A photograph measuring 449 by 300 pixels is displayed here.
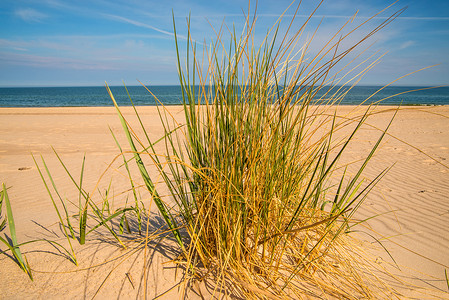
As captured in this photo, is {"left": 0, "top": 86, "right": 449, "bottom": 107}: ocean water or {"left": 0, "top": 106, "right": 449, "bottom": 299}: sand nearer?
{"left": 0, "top": 106, "right": 449, "bottom": 299}: sand

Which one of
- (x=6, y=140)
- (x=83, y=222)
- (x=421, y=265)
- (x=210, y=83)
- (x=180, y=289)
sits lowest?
(x=6, y=140)

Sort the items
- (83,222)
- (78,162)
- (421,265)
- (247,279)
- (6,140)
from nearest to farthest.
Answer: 1. (247,279)
2. (83,222)
3. (421,265)
4. (78,162)
5. (6,140)

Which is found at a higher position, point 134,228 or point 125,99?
point 134,228

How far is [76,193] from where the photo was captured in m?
3.58

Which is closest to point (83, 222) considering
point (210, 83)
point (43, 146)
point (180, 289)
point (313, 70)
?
point (180, 289)

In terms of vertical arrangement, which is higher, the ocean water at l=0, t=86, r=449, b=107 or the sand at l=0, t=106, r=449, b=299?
the sand at l=0, t=106, r=449, b=299

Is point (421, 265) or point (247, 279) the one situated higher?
point (247, 279)

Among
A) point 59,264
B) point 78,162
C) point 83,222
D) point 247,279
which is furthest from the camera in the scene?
point 78,162

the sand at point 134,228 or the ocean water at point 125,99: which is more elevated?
the sand at point 134,228

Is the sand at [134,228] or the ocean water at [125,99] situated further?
the ocean water at [125,99]

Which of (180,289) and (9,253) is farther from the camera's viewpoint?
(9,253)

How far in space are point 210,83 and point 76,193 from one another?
2993 mm

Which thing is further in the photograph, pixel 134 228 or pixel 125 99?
pixel 125 99

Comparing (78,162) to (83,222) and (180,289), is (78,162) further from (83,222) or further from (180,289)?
(180,289)
